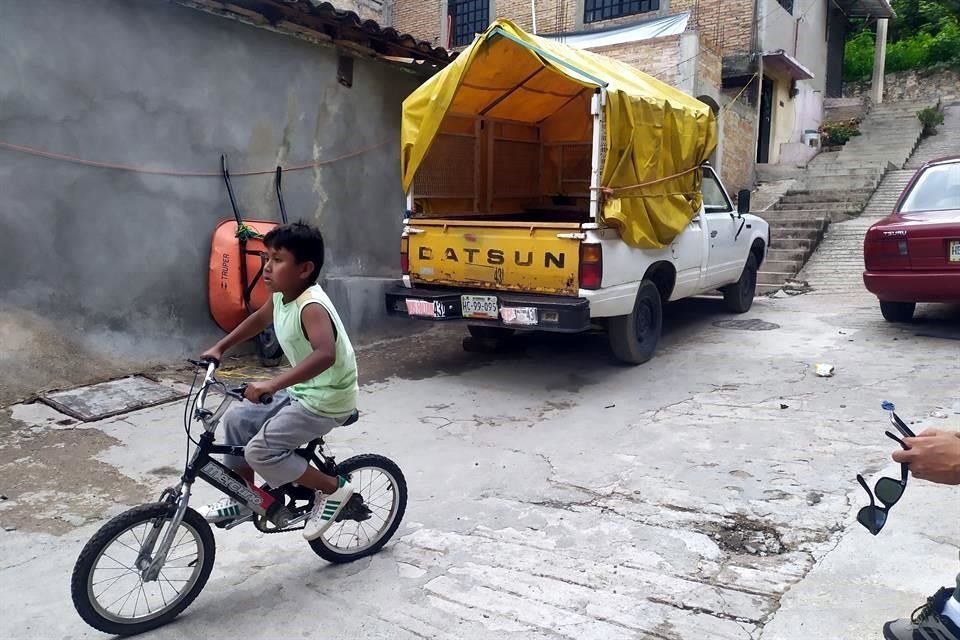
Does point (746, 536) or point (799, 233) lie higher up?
point (799, 233)

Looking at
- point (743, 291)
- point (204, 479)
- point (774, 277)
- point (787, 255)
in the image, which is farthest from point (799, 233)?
point (204, 479)

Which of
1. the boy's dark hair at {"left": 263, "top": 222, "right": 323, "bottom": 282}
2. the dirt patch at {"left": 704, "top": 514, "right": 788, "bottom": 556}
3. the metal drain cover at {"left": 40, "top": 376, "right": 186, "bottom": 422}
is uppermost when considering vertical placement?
the boy's dark hair at {"left": 263, "top": 222, "right": 323, "bottom": 282}

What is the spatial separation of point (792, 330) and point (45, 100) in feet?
24.1

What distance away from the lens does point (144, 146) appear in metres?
6.72

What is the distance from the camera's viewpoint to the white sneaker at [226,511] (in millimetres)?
3111

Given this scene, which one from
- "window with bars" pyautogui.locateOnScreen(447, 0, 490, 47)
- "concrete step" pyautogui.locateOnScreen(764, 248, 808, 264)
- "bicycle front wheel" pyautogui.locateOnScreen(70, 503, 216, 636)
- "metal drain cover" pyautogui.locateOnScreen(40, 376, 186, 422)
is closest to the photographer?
"bicycle front wheel" pyautogui.locateOnScreen(70, 503, 216, 636)

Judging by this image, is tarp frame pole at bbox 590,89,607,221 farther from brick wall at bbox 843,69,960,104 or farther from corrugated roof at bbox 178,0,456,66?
brick wall at bbox 843,69,960,104

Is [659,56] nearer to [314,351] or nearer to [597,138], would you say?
[597,138]

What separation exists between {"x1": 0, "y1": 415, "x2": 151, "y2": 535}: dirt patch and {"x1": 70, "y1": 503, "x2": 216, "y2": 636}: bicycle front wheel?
1.21m

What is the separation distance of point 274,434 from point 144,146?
468cm

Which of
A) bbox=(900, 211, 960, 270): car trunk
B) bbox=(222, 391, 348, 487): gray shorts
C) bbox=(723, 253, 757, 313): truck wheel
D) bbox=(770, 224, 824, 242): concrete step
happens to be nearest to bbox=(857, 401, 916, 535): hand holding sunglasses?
bbox=(222, 391, 348, 487): gray shorts

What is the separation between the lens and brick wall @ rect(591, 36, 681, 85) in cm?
1240

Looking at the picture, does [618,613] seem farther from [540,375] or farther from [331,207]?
[331,207]

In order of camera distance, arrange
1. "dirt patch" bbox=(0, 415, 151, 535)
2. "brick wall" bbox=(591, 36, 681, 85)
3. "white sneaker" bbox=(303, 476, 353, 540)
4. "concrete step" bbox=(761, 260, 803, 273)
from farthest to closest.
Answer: "brick wall" bbox=(591, 36, 681, 85)
"concrete step" bbox=(761, 260, 803, 273)
"dirt patch" bbox=(0, 415, 151, 535)
"white sneaker" bbox=(303, 476, 353, 540)
